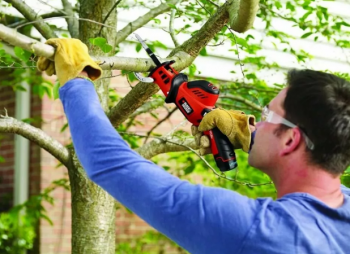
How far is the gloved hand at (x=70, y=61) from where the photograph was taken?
204 cm

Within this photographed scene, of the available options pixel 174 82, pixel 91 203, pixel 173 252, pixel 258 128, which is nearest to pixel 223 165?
pixel 174 82

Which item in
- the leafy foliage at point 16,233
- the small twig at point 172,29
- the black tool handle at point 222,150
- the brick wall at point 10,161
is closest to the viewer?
the black tool handle at point 222,150

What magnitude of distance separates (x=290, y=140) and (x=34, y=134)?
2080mm

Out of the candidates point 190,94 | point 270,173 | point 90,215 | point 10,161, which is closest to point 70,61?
point 270,173

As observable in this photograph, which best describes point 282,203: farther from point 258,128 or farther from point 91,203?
point 91,203

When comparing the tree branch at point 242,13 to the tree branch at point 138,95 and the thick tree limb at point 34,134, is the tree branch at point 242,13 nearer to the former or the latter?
the tree branch at point 138,95

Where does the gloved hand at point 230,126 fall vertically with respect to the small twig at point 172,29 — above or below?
below

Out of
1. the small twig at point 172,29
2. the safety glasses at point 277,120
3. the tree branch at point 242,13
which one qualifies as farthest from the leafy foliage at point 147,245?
the safety glasses at point 277,120

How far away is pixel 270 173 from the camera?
1979 millimetres

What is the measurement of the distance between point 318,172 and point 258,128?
236 mm

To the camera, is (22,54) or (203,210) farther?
(22,54)

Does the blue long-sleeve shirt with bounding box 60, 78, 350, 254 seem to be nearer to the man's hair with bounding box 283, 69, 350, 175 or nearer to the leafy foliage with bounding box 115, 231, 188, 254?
the man's hair with bounding box 283, 69, 350, 175

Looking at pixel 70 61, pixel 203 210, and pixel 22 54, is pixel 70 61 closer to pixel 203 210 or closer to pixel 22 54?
pixel 203 210

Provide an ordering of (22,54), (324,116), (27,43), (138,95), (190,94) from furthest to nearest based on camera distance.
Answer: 1. (138,95)
2. (22,54)
3. (190,94)
4. (27,43)
5. (324,116)
